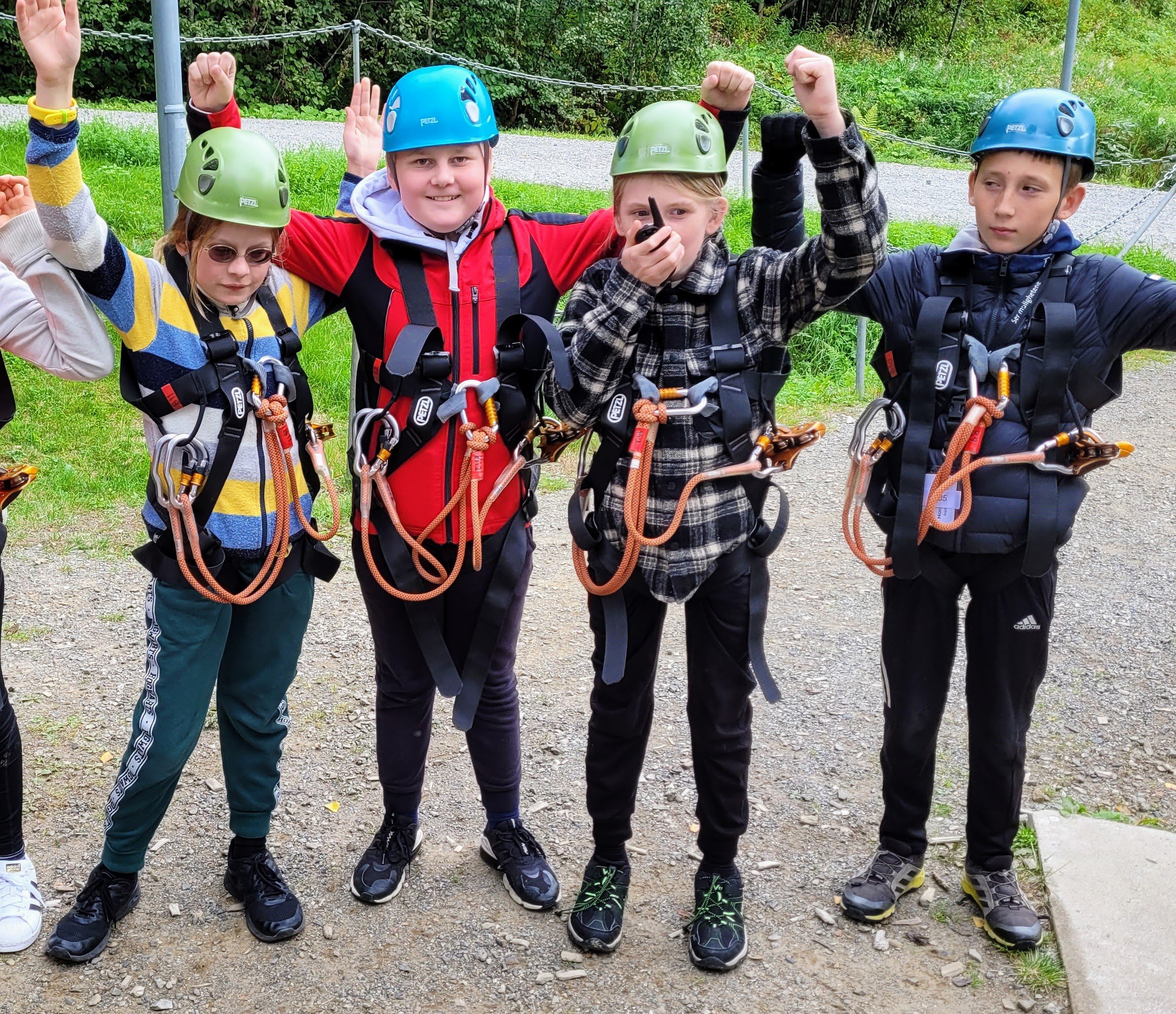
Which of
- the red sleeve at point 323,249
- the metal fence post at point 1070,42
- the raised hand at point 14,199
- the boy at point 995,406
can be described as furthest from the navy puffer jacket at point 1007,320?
the metal fence post at point 1070,42

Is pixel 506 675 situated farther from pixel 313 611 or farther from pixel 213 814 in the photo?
pixel 313 611

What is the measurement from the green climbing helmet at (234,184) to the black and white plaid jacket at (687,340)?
79 centimetres

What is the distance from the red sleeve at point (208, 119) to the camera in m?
3.25

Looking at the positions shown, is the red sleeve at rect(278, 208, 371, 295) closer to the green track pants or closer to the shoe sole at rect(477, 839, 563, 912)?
the green track pants

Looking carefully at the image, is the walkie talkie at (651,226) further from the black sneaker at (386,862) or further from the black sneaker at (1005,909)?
the black sneaker at (1005,909)

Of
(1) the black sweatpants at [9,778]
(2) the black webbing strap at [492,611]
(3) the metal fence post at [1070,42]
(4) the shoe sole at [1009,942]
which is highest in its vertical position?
(3) the metal fence post at [1070,42]

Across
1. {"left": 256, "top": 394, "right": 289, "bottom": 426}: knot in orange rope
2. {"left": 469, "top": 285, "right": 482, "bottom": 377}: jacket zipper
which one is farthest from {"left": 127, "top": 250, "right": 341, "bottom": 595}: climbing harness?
{"left": 469, "top": 285, "right": 482, "bottom": 377}: jacket zipper

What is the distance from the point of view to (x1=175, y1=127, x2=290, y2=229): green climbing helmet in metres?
2.88

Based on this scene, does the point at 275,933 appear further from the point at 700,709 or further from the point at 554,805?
the point at 700,709

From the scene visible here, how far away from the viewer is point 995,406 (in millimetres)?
3061

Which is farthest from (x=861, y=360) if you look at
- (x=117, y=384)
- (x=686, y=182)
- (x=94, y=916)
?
(x=94, y=916)

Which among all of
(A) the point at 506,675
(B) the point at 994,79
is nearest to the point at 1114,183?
(B) the point at 994,79

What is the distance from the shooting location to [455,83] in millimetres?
3027

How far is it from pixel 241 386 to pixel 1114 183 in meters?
16.9
